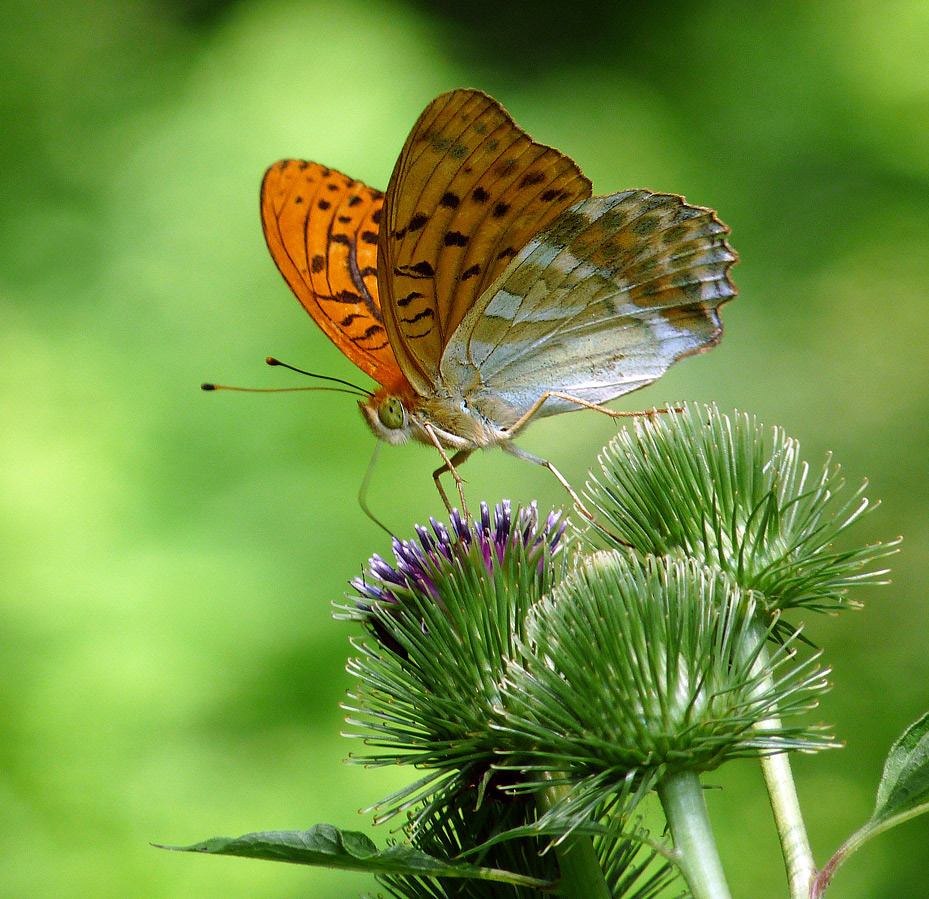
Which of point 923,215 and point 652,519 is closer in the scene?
point 652,519

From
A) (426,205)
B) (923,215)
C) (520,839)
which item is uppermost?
(923,215)

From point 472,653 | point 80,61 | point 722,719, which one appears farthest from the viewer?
point 80,61

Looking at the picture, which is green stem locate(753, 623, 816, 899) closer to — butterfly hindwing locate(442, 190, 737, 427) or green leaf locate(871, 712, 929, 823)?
green leaf locate(871, 712, 929, 823)

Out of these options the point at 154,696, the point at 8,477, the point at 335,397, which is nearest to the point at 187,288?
the point at 335,397

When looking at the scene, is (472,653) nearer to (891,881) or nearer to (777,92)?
(891,881)

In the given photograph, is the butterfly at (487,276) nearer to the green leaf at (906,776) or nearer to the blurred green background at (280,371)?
the green leaf at (906,776)

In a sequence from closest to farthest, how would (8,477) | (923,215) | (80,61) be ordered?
(8,477) → (923,215) → (80,61)

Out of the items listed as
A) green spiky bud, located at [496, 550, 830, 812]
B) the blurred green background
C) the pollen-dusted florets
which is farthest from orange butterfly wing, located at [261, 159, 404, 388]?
the blurred green background
